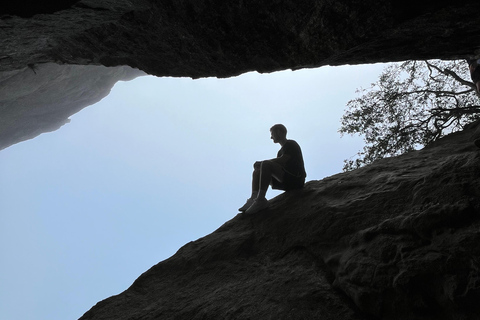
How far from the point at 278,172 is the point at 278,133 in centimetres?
100

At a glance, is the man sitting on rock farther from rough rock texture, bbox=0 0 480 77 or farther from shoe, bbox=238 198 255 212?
rough rock texture, bbox=0 0 480 77

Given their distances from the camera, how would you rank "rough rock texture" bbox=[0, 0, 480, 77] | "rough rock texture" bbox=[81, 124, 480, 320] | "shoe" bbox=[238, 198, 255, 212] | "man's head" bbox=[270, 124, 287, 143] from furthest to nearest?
1. "man's head" bbox=[270, 124, 287, 143]
2. "shoe" bbox=[238, 198, 255, 212]
3. "rough rock texture" bbox=[0, 0, 480, 77]
4. "rough rock texture" bbox=[81, 124, 480, 320]

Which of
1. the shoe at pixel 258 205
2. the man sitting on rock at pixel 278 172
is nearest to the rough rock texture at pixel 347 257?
the shoe at pixel 258 205

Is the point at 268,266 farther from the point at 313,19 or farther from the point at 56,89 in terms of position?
the point at 56,89

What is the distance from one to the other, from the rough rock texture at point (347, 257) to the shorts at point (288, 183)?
9.0 inches

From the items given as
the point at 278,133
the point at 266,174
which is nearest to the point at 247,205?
the point at 266,174

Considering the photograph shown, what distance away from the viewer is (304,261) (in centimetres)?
491

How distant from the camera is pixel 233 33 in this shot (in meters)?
4.81

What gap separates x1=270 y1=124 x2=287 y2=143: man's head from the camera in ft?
24.7

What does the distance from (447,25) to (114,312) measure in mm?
6711

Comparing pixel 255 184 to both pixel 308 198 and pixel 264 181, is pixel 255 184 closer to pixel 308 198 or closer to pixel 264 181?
pixel 264 181

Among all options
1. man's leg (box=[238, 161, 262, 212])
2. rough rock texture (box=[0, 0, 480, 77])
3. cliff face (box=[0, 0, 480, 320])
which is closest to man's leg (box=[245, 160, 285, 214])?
man's leg (box=[238, 161, 262, 212])

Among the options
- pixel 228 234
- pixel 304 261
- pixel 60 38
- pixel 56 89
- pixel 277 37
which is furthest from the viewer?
pixel 56 89

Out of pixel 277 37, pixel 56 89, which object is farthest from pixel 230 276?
pixel 56 89
